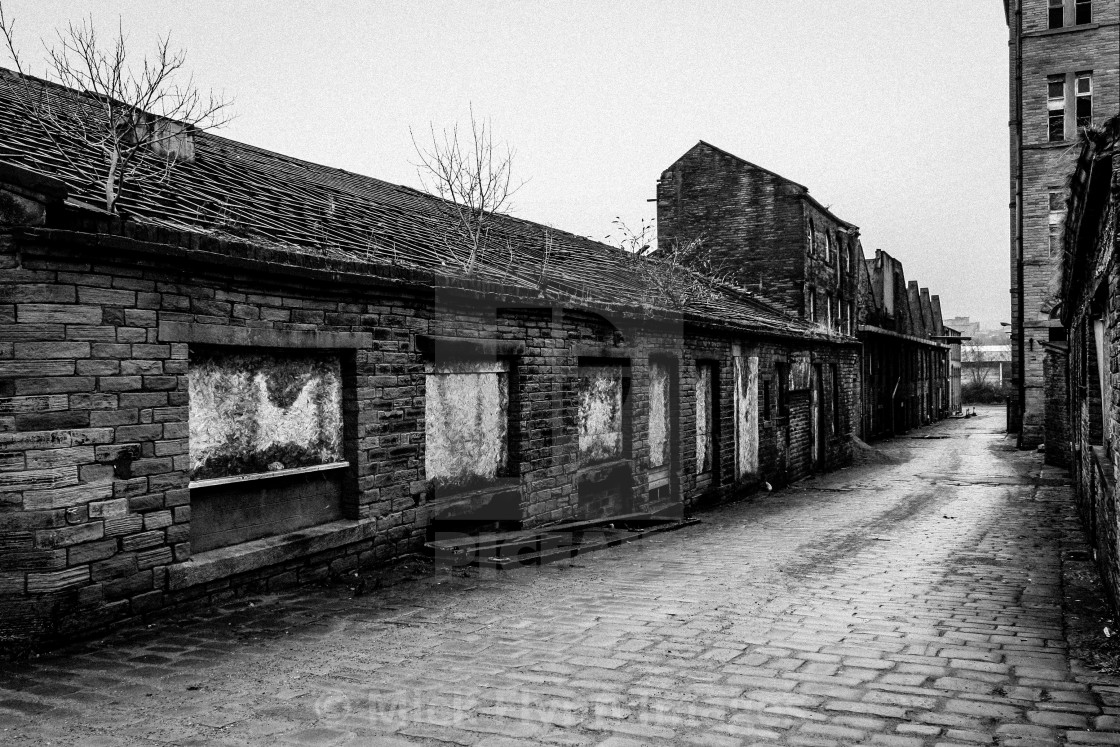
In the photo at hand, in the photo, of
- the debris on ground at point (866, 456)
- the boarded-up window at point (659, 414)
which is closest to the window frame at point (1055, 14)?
the debris on ground at point (866, 456)

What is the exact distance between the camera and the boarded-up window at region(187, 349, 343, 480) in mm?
6551

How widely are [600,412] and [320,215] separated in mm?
4400

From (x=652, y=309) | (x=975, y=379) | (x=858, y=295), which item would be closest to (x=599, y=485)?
(x=652, y=309)

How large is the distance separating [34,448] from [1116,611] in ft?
24.2

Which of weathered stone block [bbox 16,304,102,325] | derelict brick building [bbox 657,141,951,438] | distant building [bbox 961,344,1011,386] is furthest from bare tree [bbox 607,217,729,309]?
distant building [bbox 961,344,1011,386]

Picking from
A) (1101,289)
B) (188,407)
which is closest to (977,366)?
(1101,289)

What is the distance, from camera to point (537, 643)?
5.88 m

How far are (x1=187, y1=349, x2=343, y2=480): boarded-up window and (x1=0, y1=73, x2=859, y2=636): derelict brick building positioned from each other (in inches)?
0.7

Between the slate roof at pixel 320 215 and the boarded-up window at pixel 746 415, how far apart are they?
808mm

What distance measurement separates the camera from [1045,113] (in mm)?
25844

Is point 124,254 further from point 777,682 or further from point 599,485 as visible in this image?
point 599,485

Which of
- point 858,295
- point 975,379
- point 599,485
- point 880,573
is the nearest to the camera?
point 880,573

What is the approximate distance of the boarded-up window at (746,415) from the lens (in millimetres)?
15430

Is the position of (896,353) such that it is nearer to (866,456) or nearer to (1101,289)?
(866,456)
